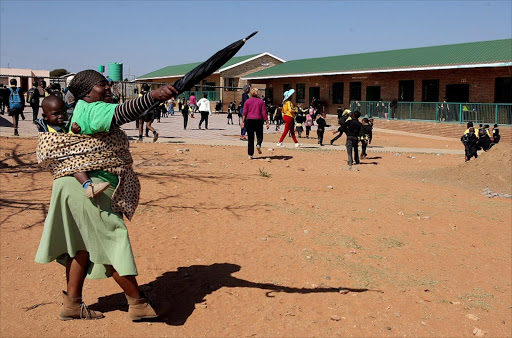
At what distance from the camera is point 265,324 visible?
14.6 ft

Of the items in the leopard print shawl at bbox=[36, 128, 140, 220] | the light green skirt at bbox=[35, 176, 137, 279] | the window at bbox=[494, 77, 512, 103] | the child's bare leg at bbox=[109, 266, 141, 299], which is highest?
the window at bbox=[494, 77, 512, 103]

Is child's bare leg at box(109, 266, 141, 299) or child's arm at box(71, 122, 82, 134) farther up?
child's arm at box(71, 122, 82, 134)

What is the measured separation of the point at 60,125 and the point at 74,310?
4.67 ft

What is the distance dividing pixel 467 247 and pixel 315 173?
215 inches

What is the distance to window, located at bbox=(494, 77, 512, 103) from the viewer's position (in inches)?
1091

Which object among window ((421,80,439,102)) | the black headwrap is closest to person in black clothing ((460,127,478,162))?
the black headwrap

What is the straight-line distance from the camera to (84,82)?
3.91 metres

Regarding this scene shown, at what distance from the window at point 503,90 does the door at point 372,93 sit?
8.72 m

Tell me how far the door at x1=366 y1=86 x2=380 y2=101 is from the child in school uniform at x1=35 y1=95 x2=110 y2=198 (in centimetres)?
3339

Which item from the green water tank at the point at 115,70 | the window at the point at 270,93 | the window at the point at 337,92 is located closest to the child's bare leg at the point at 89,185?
the window at the point at 337,92

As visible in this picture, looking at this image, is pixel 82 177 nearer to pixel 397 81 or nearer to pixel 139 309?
pixel 139 309

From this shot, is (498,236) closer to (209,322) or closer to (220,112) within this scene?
(209,322)

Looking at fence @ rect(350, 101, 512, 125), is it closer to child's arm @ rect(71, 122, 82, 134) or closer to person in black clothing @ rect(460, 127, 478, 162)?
person in black clothing @ rect(460, 127, 478, 162)

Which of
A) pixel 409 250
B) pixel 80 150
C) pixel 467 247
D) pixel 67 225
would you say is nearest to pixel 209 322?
pixel 67 225
